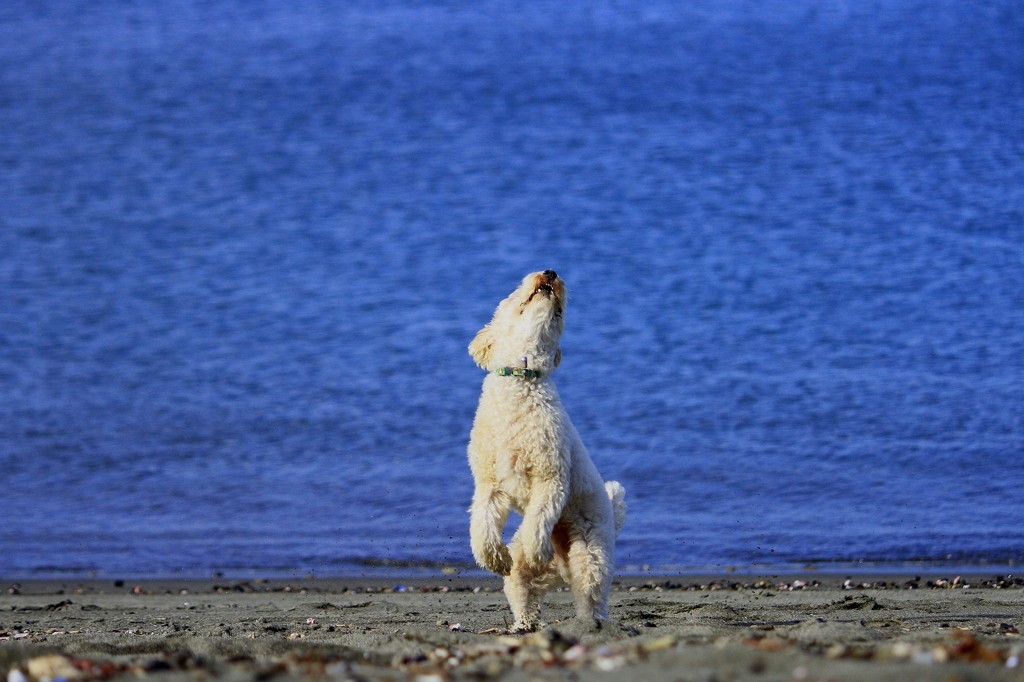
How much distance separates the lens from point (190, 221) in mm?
25359

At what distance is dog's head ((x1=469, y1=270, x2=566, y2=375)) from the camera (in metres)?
5.04

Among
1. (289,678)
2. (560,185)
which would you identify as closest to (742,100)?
(560,185)

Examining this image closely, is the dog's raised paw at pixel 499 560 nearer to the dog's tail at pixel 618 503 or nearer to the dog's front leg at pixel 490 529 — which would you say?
the dog's front leg at pixel 490 529

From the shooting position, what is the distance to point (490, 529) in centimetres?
498

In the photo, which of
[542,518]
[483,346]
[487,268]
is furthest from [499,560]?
[487,268]

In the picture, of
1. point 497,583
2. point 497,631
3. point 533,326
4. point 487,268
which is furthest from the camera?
point 487,268

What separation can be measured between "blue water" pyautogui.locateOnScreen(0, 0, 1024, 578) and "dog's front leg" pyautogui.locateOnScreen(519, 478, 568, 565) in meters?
3.97

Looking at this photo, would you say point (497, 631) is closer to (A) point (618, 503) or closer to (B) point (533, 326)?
(A) point (618, 503)

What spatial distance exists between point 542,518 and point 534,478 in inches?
8.6

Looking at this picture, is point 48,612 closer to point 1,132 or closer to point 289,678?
point 289,678

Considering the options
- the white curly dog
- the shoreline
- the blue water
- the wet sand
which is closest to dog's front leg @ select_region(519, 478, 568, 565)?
the white curly dog

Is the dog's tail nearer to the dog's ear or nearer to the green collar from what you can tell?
the green collar

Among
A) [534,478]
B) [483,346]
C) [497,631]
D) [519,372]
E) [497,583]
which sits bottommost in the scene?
[497,583]

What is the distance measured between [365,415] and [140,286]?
33.9 ft
